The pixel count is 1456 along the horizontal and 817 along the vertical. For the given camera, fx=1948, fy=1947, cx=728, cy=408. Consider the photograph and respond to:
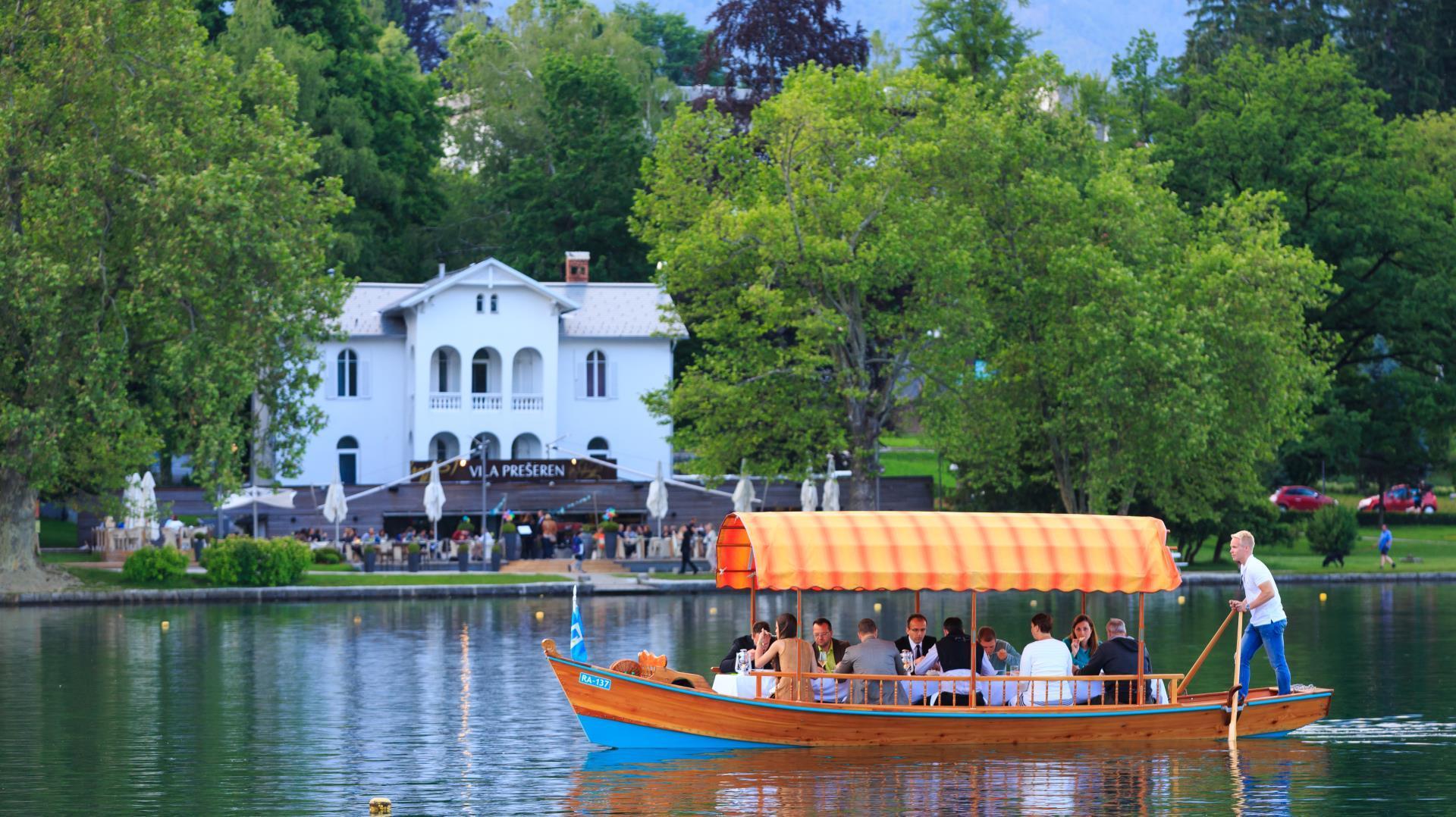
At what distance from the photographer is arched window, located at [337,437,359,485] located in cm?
7662

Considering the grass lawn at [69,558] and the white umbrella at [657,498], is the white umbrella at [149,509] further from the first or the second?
the white umbrella at [657,498]

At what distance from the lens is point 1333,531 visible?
62469 millimetres

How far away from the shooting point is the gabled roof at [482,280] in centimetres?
7369

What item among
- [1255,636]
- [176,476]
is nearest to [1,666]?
[1255,636]

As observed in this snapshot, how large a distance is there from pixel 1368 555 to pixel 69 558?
1737 inches

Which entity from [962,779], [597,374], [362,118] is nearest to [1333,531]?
[597,374]

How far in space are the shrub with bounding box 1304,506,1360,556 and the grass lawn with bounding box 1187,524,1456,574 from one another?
2.05ft

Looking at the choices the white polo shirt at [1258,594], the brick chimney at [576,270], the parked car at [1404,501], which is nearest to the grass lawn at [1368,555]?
the parked car at [1404,501]

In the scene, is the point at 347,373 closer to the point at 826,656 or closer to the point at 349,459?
the point at 349,459

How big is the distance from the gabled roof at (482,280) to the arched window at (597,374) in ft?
10.2

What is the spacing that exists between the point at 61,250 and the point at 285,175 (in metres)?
6.09

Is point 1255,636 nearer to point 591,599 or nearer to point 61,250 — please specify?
point 591,599

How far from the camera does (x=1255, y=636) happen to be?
85.0 feet

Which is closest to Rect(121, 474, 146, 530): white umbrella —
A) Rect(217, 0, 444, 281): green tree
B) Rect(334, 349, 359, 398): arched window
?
Rect(334, 349, 359, 398): arched window
